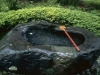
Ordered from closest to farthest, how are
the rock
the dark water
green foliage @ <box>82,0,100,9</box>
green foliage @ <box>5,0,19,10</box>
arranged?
the rock → the dark water → green foliage @ <box>5,0,19,10</box> → green foliage @ <box>82,0,100,9</box>

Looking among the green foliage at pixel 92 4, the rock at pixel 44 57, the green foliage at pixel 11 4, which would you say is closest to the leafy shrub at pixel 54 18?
the green foliage at pixel 11 4

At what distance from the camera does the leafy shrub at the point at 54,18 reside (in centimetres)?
625

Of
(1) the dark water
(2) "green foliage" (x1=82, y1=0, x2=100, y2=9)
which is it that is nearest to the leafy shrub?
(1) the dark water

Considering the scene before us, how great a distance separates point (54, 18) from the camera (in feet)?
20.9

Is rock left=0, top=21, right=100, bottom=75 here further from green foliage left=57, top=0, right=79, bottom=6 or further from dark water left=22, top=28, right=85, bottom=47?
green foliage left=57, top=0, right=79, bottom=6

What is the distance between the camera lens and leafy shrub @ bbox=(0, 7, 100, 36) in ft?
20.5

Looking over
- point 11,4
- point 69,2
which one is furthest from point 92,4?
point 11,4

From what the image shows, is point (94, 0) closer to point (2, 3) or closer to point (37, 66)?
point (2, 3)

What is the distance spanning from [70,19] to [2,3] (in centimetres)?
300

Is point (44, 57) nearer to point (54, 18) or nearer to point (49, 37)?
point (49, 37)

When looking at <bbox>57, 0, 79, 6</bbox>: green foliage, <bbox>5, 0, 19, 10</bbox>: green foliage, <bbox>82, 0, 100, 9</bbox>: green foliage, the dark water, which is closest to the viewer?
the dark water

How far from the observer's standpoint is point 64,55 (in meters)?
4.55

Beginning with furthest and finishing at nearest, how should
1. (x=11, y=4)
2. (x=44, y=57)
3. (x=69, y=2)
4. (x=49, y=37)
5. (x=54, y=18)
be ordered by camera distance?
(x=69, y=2) → (x=11, y=4) → (x=54, y=18) → (x=49, y=37) → (x=44, y=57)

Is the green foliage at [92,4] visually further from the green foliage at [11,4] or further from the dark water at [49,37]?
the dark water at [49,37]
